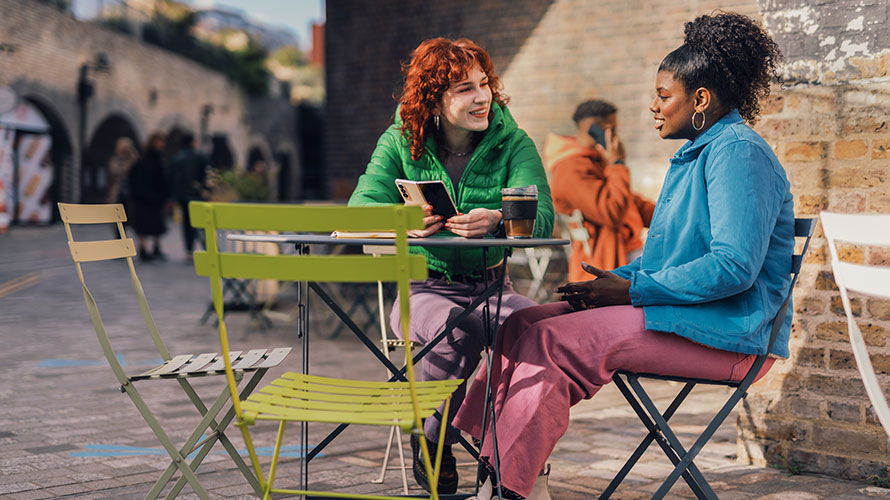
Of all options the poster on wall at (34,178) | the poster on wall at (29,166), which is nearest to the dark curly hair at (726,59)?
the poster on wall at (29,166)

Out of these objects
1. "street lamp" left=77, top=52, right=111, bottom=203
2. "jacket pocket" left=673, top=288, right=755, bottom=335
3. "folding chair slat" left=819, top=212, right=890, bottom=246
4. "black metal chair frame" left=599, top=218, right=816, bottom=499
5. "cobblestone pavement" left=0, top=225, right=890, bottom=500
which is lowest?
"cobblestone pavement" left=0, top=225, right=890, bottom=500

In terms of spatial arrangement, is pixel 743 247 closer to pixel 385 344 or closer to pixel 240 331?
pixel 385 344

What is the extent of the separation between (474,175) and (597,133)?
10.4 ft

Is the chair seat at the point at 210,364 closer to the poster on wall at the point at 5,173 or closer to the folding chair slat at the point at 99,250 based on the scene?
the folding chair slat at the point at 99,250

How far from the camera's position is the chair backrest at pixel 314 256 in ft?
7.61

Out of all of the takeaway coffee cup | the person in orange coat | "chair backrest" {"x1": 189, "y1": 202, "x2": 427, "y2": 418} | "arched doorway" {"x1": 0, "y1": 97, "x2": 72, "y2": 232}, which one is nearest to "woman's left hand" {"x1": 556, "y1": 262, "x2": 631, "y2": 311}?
the takeaway coffee cup

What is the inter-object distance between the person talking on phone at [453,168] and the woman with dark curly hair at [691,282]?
54 cm

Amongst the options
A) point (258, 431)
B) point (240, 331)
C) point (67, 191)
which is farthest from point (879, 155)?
point (67, 191)

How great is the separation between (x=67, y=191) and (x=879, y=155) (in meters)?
23.8

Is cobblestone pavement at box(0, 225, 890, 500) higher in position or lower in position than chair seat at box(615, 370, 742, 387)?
lower

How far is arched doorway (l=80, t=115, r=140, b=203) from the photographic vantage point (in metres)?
26.5

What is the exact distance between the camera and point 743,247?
271cm

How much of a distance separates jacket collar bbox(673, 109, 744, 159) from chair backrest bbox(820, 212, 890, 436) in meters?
0.43

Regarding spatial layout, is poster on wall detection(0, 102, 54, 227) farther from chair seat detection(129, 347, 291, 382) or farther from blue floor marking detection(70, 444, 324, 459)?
chair seat detection(129, 347, 291, 382)
